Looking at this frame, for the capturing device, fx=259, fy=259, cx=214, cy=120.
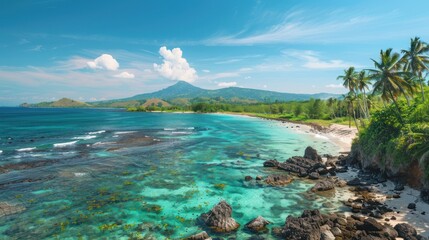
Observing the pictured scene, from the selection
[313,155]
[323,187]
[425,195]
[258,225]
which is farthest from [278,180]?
[425,195]

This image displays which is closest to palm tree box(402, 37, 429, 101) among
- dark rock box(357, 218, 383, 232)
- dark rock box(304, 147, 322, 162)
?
dark rock box(304, 147, 322, 162)

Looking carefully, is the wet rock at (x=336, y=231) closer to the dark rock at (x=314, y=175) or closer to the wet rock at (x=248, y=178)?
the wet rock at (x=248, y=178)

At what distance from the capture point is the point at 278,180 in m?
35.3

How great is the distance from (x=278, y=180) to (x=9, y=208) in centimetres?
3107

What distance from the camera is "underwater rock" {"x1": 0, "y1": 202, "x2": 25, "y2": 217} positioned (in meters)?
25.6

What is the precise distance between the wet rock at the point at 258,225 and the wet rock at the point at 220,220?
114cm

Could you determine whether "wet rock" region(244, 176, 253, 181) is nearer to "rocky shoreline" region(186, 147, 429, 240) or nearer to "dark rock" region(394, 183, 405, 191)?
"rocky shoreline" region(186, 147, 429, 240)

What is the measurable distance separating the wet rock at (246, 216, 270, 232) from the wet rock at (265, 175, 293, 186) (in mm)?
12272

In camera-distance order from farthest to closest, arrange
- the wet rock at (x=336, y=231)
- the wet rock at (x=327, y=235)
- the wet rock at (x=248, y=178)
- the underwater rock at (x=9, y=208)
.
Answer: the wet rock at (x=248, y=178) < the underwater rock at (x=9, y=208) < the wet rock at (x=336, y=231) < the wet rock at (x=327, y=235)

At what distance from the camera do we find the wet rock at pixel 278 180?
3478cm

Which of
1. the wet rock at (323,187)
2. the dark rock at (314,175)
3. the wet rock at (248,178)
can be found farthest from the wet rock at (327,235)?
the dark rock at (314,175)

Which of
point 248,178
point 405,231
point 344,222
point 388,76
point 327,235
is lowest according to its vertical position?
point 248,178

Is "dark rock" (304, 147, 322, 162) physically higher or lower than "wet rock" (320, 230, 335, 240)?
higher

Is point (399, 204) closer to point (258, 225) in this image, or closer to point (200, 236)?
point (258, 225)
